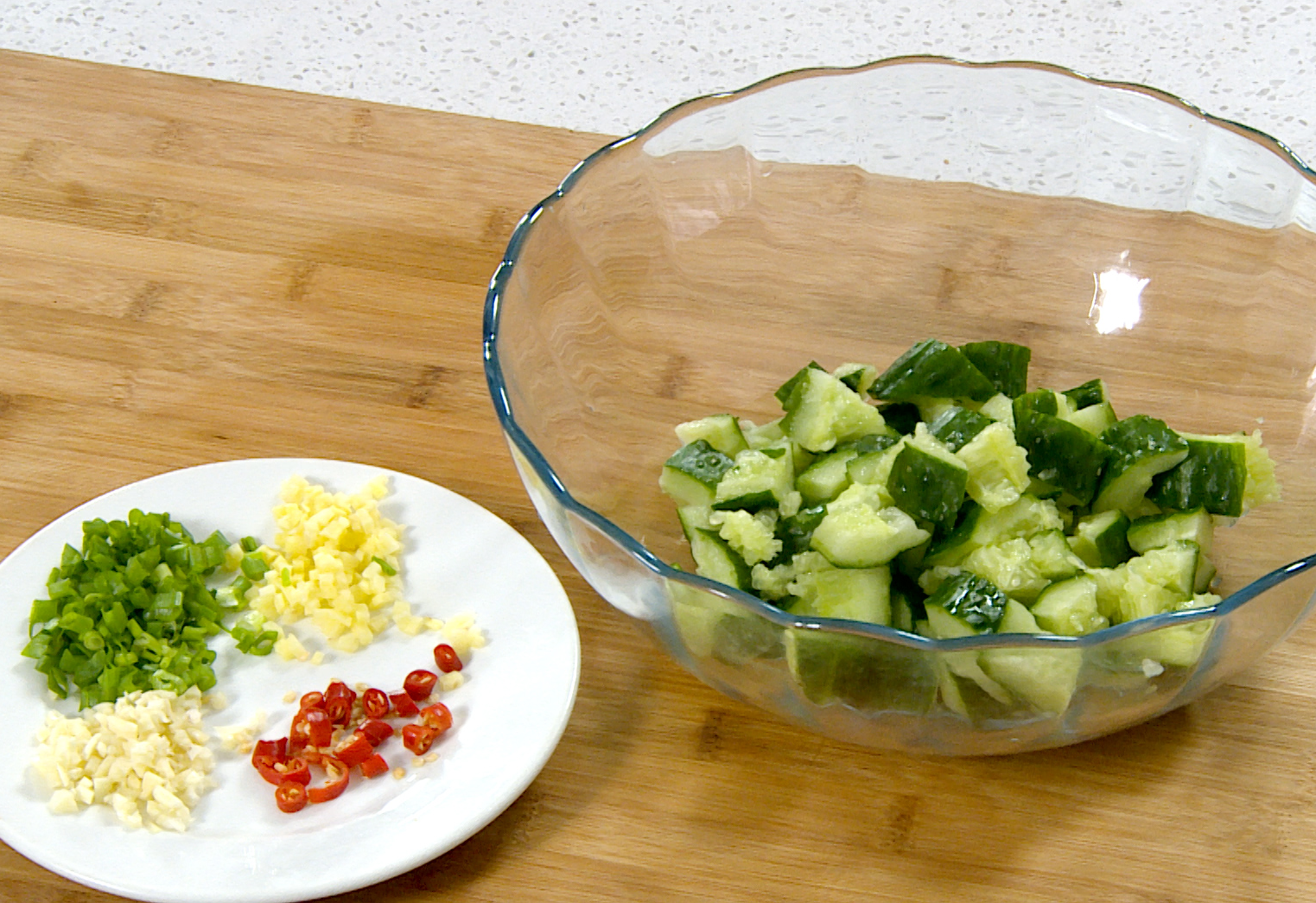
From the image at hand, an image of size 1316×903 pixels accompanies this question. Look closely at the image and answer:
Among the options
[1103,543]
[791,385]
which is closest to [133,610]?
[791,385]

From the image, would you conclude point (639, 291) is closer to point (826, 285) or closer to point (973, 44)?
point (826, 285)

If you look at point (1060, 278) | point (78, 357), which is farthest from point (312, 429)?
point (1060, 278)

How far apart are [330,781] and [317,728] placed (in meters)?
0.05

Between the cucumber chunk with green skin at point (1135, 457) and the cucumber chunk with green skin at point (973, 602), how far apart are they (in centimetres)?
20

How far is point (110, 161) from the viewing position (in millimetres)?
1819

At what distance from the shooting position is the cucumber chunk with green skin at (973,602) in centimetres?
106

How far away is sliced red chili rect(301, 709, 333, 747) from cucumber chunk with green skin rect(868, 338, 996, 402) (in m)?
0.59

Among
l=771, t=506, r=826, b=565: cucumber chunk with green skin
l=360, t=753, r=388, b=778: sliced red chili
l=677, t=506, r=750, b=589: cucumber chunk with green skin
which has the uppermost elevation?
l=771, t=506, r=826, b=565: cucumber chunk with green skin

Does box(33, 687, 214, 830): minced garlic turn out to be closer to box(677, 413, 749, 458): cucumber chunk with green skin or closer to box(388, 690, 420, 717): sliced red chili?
box(388, 690, 420, 717): sliced red chili

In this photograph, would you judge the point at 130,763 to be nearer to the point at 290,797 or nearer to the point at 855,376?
the point at 290,797

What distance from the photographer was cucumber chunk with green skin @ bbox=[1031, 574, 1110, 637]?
109 centimetres

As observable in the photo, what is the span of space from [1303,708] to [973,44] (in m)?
1.66

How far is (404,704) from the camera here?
122 centimetres

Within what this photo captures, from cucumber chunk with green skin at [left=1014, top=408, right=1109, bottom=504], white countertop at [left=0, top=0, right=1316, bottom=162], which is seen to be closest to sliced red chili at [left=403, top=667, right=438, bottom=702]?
cucumber chunk with green skin at [left=1014, top=408, right=1109, bottom=504]
